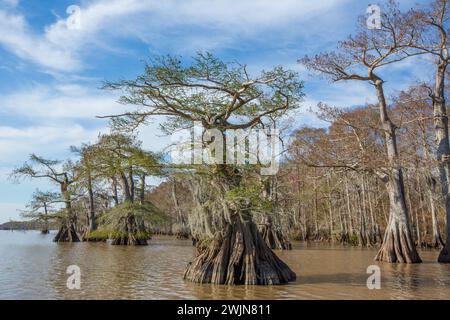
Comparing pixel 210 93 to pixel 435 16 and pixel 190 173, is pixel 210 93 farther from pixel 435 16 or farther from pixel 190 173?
pixel 435 16

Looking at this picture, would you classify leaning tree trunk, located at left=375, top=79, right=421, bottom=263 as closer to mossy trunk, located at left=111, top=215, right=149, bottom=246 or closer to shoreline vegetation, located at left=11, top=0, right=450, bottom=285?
shoreline vegetation, located at left=11, top=0, right=450, bottom=285

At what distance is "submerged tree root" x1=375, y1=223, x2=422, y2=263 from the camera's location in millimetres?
15211

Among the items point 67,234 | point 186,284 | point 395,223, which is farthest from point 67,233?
point 186,284

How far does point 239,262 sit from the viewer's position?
31.4 feet

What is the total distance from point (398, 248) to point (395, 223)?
3.06 ft

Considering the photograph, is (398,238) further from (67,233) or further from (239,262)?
(67,233)

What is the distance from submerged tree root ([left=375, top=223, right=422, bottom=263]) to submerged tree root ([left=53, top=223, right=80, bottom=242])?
2273 cm

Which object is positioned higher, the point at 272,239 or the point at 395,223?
the point at 395,223

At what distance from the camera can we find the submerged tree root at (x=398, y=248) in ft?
49.9

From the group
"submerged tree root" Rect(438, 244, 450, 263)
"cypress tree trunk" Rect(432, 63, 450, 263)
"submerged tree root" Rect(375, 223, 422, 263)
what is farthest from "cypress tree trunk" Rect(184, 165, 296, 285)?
"cypress tree trunk" Rect(432, 63, 450, 263)
